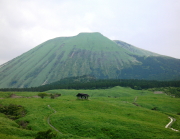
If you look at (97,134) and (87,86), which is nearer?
(97,134)

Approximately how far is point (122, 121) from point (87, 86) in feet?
437

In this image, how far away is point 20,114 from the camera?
53.5m

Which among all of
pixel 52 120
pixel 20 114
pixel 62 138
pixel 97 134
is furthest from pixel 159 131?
pixel 20 114

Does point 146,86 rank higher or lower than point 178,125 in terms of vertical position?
higher

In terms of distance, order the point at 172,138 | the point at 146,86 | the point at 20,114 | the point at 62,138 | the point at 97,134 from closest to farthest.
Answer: the point at 62,138 → the point at 172,138 → the point at 97,134 → the point at 20,114 → the point at 146,86

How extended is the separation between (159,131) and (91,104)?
35.2 meters

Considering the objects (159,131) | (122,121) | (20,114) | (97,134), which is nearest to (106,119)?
(122,121)

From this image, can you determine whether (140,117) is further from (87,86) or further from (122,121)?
(87,86)

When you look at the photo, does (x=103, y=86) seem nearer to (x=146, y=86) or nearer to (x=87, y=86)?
(x=87, y=86)

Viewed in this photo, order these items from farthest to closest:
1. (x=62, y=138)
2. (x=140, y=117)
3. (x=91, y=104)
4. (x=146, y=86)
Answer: (x=146, y=86), (x=91, y=104), (x=140, y=117), (x=62, y=138)

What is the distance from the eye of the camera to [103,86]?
179 metres

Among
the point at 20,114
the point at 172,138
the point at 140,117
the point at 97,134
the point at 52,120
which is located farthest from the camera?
the point at 140,117

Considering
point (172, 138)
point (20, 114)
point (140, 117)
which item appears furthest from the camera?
point (140, 117)

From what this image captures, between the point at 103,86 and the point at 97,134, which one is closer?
the point at 97,134
